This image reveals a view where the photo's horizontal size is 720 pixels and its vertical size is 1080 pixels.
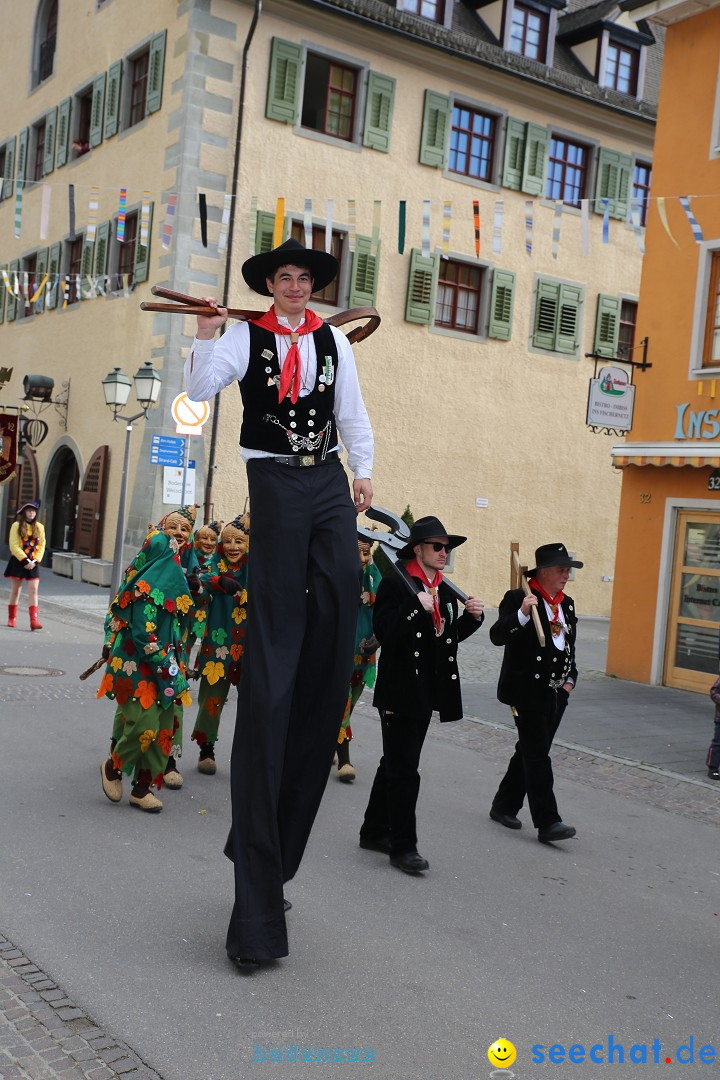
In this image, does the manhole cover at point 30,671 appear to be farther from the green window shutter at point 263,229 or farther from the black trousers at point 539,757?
the green window shutter at point 263,229

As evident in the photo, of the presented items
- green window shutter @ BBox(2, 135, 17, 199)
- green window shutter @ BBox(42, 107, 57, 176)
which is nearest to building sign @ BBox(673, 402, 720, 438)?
green window shutter @ BBox(42, 107, 57, 176)

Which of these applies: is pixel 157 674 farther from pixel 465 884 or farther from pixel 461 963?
pixel 461 963

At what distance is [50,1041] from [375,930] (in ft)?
5.05

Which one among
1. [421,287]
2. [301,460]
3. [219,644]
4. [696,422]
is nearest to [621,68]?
[421,287]

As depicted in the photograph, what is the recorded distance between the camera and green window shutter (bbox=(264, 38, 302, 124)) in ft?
69.8

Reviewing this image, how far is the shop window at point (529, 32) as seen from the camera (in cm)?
2438

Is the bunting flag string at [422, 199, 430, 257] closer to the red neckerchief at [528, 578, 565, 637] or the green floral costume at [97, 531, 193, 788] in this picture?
the red neckerchief at [528, 578, 565, 637]

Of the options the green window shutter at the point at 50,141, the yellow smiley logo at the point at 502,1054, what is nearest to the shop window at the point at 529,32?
the green window shutter at the point at 50,141

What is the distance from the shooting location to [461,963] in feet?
14.2

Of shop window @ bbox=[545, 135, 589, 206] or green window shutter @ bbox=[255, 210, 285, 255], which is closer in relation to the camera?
green window shutter @ bbox=[255, 210, 285, 255]

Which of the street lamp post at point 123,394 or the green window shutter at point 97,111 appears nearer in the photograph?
the street lamp post at point 123,394

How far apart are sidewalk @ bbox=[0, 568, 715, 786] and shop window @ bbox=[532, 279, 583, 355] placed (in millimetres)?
9106

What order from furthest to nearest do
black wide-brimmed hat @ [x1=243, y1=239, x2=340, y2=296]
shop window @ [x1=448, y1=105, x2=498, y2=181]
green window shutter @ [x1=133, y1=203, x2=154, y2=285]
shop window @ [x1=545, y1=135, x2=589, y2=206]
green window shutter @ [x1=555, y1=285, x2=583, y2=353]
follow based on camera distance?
green window shutter @ [x1=555, y1=285, x2=583, y2=353], shop window @ [x1=545, y1=135, x2=589, y2=206], shop window @ [x1=448, y1=105, x2=498, y2=181], green window shutter @ [x1=133, y1=203, x2=154, y2=285], black wide-brimmed hat @ [x1=243, y1=239, x2=340, y2=296]

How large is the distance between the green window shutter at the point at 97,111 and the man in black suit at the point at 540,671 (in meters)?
20.7
